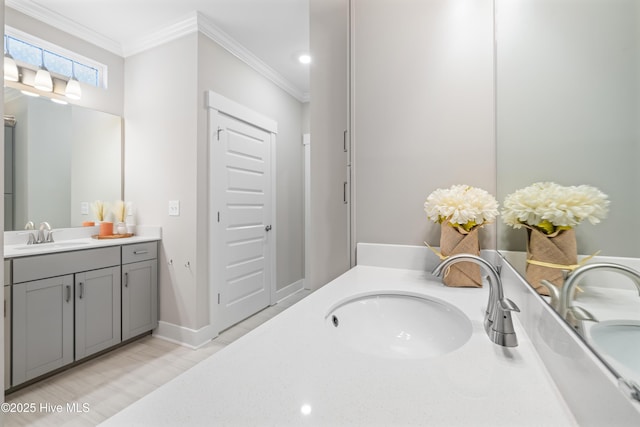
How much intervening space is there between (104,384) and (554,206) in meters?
2.50

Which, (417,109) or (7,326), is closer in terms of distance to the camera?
(417,109)

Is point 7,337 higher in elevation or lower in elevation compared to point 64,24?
lower

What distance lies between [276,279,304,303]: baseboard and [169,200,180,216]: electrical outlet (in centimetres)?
152

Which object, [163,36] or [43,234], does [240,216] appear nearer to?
[43,234]

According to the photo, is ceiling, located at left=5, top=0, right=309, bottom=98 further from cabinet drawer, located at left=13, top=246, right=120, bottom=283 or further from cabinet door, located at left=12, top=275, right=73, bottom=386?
cabinet door, located at left=12, top=275, right=73, bottom=386

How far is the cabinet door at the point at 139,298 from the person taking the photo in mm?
2203

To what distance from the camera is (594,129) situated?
438 millimetres

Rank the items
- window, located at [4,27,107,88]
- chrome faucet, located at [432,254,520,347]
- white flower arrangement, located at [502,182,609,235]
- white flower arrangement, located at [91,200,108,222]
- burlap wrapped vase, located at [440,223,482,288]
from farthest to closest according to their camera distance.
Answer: white flower arrangement, located at [91,200,108,222] < window, located at [4,27,107,88] < burlap wrapped vase, located at [440,223,482,288] < chrome faucet, located at [432,254,520,347] < white flower arrangement, located at [502,182,609,235]

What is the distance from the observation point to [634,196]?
1.07 ft

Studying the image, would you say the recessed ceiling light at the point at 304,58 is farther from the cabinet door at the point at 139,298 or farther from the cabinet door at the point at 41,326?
the cabinet door at the point at 41,326

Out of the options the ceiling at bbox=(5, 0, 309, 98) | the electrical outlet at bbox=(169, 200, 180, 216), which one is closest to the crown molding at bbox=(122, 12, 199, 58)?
the ceiling at bbox=(5, 0, 309, 98)

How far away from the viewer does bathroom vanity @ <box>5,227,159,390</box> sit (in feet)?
→ 5.39

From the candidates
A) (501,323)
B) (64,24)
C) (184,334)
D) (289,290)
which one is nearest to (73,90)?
(64,24)

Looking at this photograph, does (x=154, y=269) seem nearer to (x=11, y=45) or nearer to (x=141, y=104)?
(x=141, y=104)
